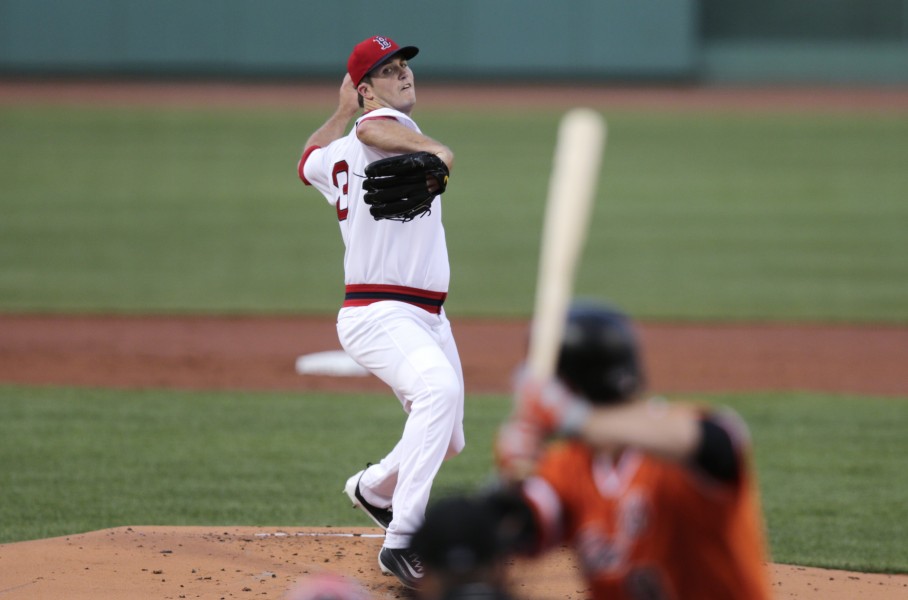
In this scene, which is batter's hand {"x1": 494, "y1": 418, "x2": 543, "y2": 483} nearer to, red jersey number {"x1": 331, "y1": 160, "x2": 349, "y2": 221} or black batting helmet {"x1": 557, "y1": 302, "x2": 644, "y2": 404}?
black batting helmet {"x1": 557, "y1": 302, "x2": 644, "y2": 404}

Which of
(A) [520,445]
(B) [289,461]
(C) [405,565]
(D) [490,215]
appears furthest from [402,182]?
(D) [490,215]

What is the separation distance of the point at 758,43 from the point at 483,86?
7.34 m

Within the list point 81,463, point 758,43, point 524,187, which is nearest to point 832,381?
point 81,463

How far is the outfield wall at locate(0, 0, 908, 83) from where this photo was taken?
2998 cm

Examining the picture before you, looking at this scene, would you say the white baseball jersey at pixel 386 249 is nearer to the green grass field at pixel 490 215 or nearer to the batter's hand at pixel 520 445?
the batter's hand at pixel 520 445

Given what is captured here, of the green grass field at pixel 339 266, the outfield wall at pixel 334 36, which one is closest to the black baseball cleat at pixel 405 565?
the green grass field at pixel 339 266

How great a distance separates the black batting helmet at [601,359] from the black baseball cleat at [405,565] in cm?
246

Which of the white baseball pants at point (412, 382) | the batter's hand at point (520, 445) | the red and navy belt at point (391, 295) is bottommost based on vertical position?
the white baseball pants at point (412, 382)

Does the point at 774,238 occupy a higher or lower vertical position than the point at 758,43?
lower

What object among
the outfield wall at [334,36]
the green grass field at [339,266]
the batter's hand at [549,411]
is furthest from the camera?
the outfield wall at [334,36]

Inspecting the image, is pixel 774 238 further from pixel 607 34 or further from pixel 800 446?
pixel 607 34

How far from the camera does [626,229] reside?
62.6 feet

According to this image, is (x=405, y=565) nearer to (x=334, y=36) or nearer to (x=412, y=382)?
(x=412, y=382)

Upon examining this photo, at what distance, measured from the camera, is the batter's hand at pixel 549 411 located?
2641 millimetres
